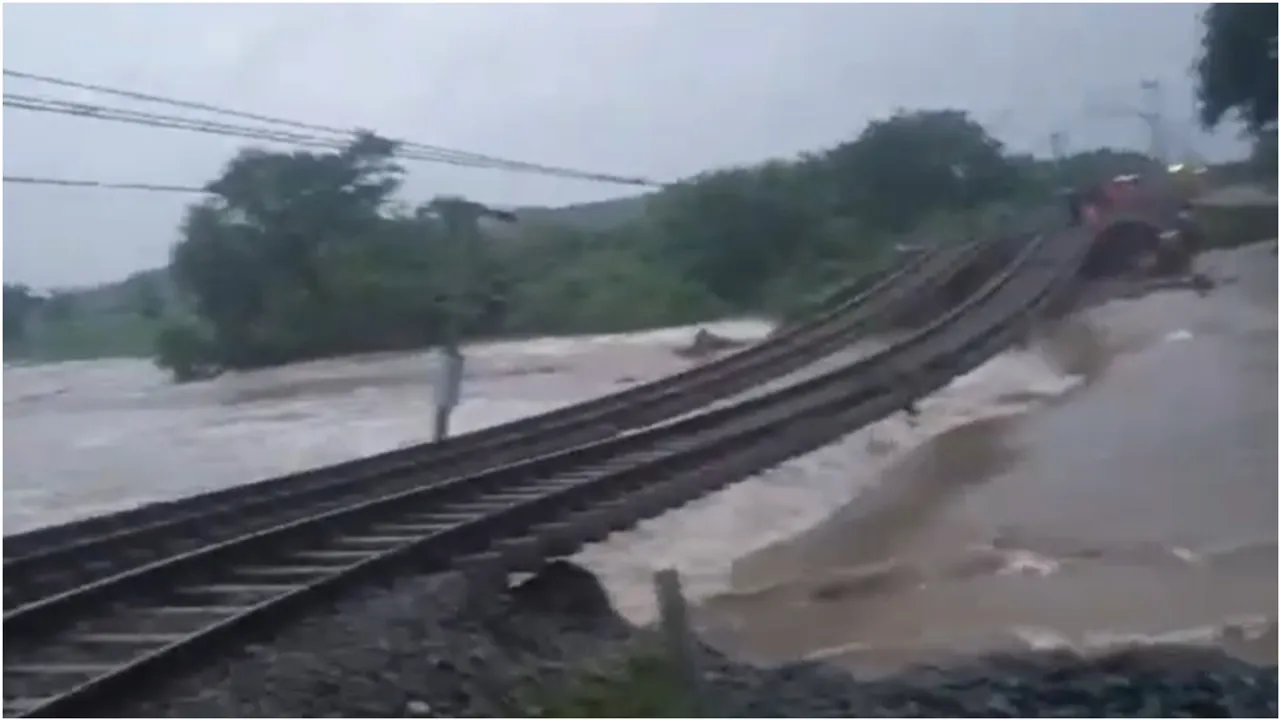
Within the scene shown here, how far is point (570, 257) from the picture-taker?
551cm

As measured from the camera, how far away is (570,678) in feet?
12.2

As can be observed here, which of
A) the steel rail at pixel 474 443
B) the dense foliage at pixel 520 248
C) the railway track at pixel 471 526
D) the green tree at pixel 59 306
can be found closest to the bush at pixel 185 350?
the dense foliage at pixel 520 248

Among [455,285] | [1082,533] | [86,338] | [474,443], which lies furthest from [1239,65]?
[474,443]

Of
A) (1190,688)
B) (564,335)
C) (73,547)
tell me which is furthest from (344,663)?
(564,335)

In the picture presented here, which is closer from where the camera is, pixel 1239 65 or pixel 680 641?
pixel 680 641

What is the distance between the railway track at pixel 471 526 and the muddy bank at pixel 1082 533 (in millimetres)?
664

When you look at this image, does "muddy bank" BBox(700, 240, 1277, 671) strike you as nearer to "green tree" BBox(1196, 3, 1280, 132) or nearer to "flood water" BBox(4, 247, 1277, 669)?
"flood water" BBox(4, 247, 1277, 669)

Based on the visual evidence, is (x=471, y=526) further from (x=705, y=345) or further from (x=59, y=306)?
(x=705, y=345)

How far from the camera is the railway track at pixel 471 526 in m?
4.12

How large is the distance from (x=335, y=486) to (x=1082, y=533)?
3061mm

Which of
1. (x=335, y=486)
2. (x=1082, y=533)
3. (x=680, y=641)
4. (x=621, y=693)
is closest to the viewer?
(x=621, y=693)

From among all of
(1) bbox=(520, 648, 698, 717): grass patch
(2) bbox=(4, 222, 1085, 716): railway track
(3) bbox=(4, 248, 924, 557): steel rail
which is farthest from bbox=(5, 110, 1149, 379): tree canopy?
(1) bbox=(520, 648, 698, 717): grass patch

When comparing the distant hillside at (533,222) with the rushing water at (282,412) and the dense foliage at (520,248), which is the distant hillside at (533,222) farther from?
the rushing water at (282,412)

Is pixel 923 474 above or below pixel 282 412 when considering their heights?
below
